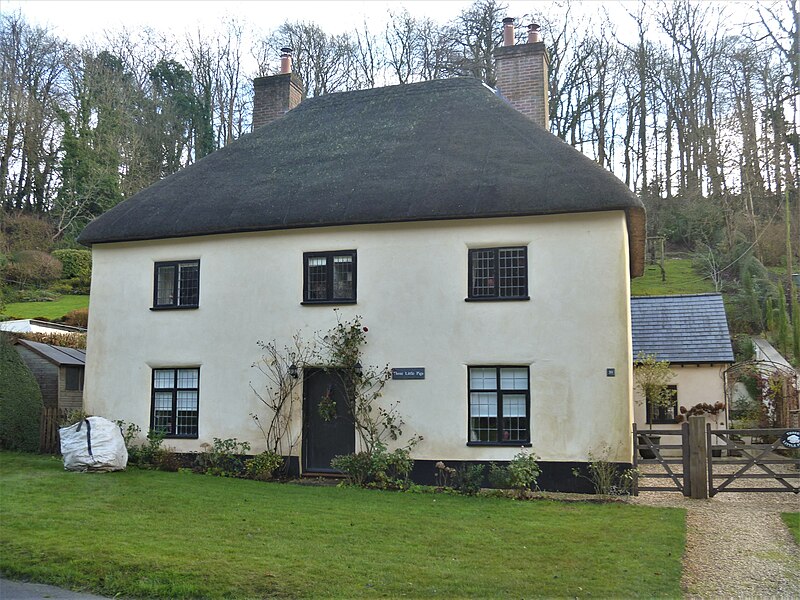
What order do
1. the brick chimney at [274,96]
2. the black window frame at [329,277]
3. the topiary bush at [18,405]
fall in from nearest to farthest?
the black window frame at [329,277] < the topiary bush at [18,405] < the brick chimney at [274,96]

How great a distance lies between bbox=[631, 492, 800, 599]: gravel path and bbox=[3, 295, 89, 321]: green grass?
2743 cm

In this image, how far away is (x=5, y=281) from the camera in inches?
1458

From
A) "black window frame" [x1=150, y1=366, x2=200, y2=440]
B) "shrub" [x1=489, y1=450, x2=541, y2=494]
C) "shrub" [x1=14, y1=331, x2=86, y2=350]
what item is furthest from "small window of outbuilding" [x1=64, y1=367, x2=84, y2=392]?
"shrub" [x1=489, y1=450, x2=541, y2=494]

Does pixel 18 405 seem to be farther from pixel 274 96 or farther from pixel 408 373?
pixel 274 96

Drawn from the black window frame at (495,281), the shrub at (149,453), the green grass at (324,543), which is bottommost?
the green grass at (324,543)

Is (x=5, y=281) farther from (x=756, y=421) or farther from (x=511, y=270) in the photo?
(x=756, y=421)

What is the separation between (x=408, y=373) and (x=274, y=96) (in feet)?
37.9

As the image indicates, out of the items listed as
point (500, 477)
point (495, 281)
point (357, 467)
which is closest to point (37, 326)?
point (357, 467)

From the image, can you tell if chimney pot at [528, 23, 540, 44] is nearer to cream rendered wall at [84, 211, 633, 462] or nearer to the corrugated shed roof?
cream rendered wall at [84, 211, 633, 462]

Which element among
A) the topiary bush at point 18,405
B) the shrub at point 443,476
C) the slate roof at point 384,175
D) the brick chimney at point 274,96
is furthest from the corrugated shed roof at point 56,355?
the shrub at point 443,476

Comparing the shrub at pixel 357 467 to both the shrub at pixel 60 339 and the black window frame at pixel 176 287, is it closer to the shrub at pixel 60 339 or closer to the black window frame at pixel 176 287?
the black window frame at pixel 176 287

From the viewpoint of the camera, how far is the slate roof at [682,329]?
23.3 m

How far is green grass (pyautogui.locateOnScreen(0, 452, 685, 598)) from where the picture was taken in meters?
8.01

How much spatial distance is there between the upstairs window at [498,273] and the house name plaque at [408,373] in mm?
1793
